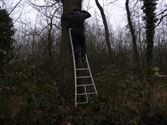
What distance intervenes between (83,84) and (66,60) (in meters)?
1.02

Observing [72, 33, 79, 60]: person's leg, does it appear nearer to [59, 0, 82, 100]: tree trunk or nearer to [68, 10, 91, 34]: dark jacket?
[68, 10, 91, 34]: dark jacket

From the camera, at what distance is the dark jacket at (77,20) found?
11.1m

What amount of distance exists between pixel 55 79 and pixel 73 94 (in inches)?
59.3

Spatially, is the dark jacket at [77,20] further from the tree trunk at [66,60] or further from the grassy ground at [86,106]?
the grassy ground at [86,106]

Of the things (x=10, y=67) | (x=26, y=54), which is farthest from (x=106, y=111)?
(x=26, y=54)

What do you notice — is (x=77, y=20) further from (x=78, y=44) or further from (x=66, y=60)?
(x=66, y=60)

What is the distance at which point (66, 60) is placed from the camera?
11.4 m

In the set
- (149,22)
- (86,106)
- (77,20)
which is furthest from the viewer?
(149,22)

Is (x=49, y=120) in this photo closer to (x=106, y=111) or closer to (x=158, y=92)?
(x=106, y=111)

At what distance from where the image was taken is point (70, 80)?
11.4m

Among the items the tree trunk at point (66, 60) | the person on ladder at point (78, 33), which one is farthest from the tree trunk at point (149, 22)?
the person on ladder at point (78, 33)

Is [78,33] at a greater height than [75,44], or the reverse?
[78,33]

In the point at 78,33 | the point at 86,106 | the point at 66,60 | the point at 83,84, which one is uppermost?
the point at 78,33

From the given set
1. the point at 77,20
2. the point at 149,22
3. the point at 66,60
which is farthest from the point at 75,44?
the point at 149,22
